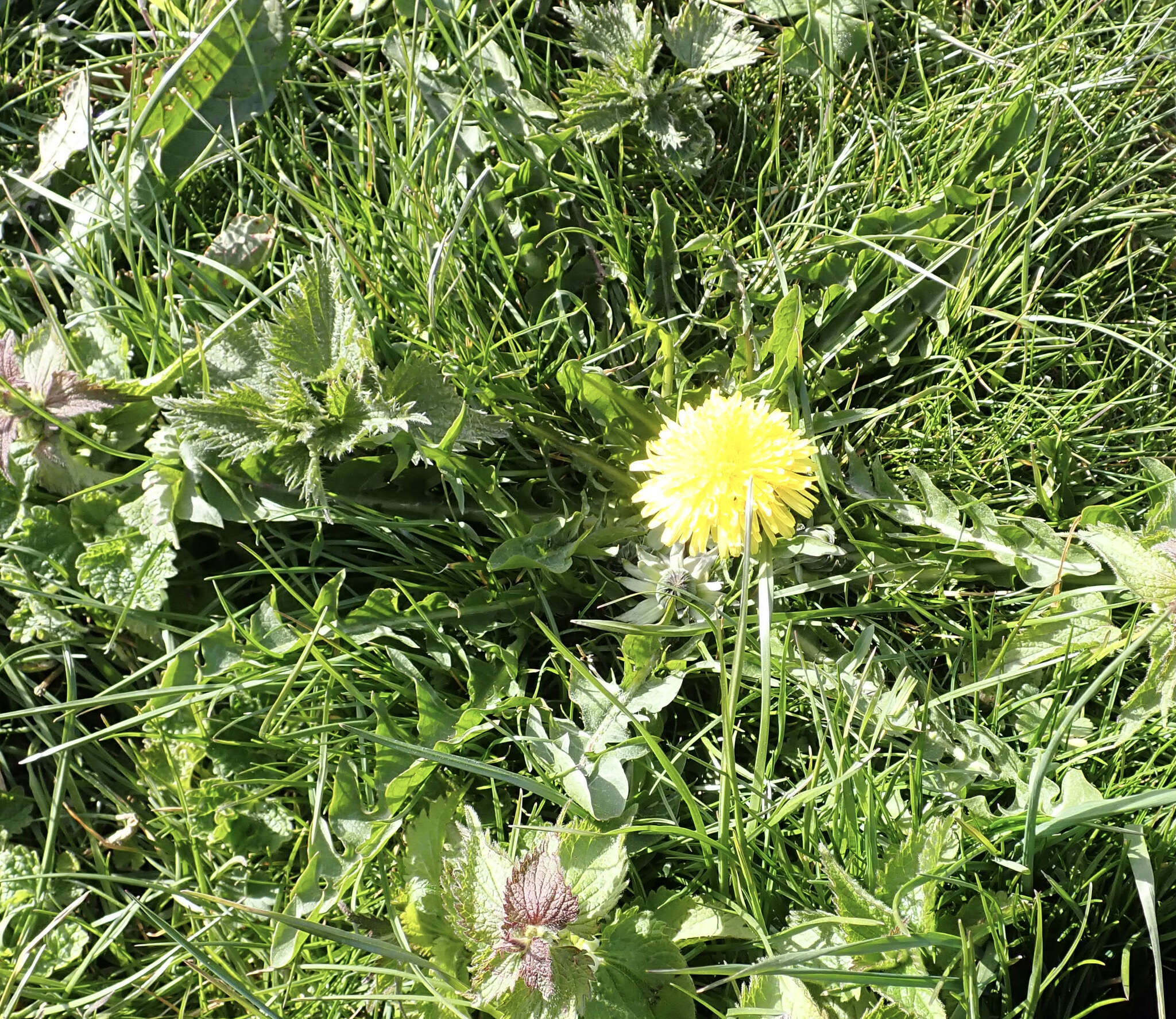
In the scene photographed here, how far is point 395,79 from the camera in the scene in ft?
7.23

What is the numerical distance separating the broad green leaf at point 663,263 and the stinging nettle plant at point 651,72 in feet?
0.52

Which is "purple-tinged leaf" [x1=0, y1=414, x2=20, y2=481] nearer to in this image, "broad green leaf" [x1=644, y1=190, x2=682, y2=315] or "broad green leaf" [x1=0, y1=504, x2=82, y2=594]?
"broad green leaf" [x1=0, y1=504, x2=82, y2=594]

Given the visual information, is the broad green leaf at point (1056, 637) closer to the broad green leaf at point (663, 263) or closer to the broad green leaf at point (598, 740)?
the broad green leaf at point (598, 740)

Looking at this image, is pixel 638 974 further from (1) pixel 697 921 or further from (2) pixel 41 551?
(2) pixel 41 551

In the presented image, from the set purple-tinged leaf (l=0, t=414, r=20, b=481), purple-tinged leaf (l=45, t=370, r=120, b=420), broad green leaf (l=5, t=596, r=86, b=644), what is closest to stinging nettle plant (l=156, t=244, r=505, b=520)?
purple-tinged leaf (l=45, t=370, r=120, b=420)

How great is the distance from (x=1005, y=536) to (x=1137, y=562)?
0.23m

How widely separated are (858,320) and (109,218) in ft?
5.48

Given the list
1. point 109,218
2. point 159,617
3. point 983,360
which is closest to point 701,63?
point 983,360

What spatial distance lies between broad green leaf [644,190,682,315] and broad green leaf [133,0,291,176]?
977 mm

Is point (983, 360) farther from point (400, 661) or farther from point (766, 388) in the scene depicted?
point (400, 661)

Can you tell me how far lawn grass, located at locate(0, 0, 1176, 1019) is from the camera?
1698 millimetres

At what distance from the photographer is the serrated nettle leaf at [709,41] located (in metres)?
2.04

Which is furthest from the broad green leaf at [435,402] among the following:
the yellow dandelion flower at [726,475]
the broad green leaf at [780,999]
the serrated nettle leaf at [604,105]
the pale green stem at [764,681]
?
the broad green leaf at [780,999]

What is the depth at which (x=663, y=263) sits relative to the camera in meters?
2.04
